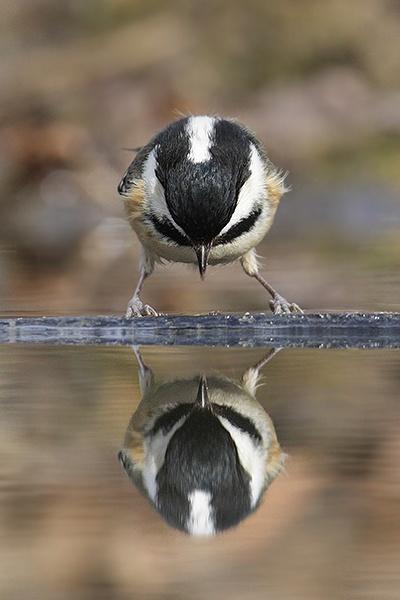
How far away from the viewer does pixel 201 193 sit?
4570 mm

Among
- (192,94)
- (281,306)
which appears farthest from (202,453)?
(192,94)

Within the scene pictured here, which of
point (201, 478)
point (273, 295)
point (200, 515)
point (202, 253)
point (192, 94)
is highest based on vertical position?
point (192, 94)

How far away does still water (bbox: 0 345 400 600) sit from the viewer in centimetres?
229

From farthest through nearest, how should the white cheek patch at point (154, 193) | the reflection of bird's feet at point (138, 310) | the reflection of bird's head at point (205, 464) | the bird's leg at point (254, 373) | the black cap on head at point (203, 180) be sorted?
the reflection of bird's feet at point (138, 310) → the white cheek patch at point (154, 193) → the black cap on head at point (203, 180) → the bird's leg at point (254, 373) → the reflection of bird's head at point (205, 464)

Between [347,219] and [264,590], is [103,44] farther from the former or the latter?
[264,590]

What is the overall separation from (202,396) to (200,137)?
137cm

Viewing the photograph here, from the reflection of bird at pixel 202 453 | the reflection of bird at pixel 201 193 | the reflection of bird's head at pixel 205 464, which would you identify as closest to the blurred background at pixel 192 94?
the reflection of bird at pixel 201 193

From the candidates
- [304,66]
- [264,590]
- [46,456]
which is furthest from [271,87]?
[264,590]

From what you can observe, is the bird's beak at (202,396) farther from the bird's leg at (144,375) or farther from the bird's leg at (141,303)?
the bird's leg at (141,303)

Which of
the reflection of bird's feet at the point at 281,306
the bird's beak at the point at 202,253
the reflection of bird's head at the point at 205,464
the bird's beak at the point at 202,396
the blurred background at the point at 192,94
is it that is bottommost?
the reflection of bird's head at the point at 205,464

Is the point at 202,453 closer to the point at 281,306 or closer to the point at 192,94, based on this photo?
the point at 281,306

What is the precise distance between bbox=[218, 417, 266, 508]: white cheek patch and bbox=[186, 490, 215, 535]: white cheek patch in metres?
0.09

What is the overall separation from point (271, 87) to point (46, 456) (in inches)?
377

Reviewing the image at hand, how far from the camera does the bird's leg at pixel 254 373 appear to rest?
3790 mm
